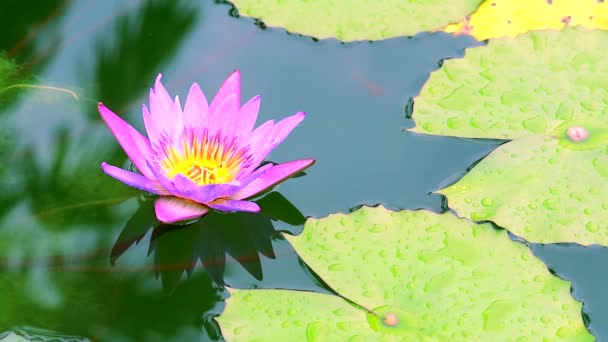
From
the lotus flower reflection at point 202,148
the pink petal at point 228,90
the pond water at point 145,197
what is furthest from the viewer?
the pink petal at point 228,90

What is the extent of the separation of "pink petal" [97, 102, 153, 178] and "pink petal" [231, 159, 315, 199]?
0.25m

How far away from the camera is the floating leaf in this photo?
8.63 ft

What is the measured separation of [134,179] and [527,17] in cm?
147

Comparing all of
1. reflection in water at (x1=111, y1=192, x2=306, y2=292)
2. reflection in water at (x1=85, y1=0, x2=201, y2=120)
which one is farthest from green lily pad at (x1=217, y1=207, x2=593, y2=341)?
reflection in water at (x1=85, y1=0, x2=201, y2=120)

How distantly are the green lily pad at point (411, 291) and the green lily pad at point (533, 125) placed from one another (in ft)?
0.41

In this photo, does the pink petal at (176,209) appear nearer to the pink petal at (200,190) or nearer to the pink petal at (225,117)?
the pink petal at (200,190)

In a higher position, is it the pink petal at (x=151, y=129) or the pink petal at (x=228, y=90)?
the pink petal at (x=228, y=90)

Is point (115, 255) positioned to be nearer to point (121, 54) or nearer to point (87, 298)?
point (87, 298)

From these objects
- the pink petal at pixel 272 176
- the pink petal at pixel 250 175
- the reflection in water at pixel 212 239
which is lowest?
the reflection in water at pixel 212 239

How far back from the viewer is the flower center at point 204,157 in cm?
207

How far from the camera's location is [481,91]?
2.39 m

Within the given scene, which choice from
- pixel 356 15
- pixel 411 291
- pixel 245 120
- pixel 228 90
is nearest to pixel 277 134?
pixel 245 120

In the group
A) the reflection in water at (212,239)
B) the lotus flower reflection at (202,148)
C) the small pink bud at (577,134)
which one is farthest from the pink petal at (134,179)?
the small pink bud at (577,134)

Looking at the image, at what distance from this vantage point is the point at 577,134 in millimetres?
2217
